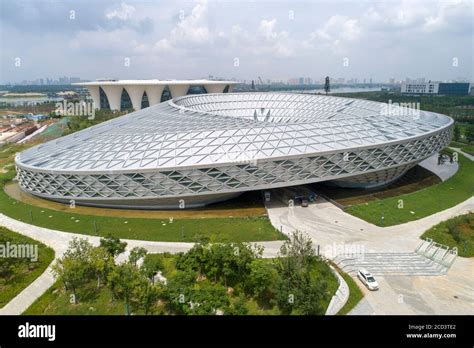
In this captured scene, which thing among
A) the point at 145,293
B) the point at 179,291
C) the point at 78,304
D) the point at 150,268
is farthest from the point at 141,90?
the point at 179,291

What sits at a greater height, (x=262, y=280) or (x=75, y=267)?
(x=75, y=267)

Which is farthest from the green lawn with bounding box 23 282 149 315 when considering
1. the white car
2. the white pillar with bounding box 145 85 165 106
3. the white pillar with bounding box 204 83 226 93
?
the white pillar with bounding box 204 83 226 93

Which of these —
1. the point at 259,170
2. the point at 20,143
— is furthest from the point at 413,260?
the point at 20,143

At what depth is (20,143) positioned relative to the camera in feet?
262

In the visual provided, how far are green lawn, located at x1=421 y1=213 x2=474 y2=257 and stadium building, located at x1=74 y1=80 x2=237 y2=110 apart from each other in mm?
114255

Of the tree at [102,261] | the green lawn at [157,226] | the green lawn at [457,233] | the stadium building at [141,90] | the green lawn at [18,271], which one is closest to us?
the tree at [102,261]

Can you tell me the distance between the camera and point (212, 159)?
3384 centimetres

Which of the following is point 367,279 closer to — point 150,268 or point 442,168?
point 150,268

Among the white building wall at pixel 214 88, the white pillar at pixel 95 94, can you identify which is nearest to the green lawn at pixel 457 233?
the white building wall at pixel 214 88

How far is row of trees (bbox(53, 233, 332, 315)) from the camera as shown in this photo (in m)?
19.1

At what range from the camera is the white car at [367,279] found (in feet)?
73.8

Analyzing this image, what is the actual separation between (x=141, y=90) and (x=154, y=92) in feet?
18.2

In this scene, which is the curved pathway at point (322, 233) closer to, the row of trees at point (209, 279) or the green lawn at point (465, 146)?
the row of trees at point (209, 279)
